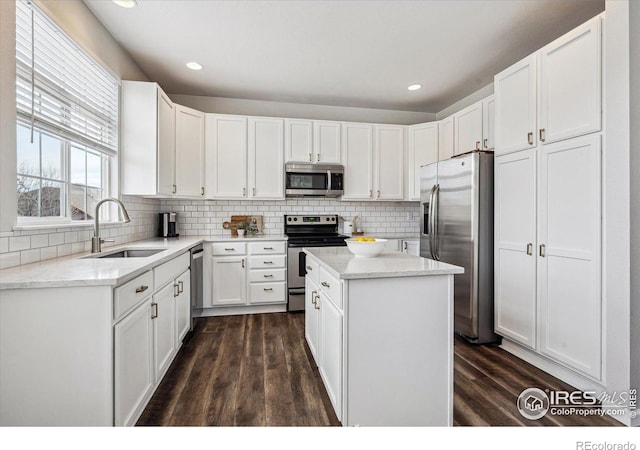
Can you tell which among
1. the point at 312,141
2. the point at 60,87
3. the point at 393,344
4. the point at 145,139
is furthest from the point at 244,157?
the point at 393,344

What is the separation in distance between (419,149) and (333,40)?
2.00m

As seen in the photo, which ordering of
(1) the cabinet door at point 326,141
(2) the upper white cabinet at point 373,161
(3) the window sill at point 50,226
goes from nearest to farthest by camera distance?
1. (3) the window sill at point 50,226
2. (1) the cabinet door at point 326,141
3. (2) the upper white cabinet at point 373,161

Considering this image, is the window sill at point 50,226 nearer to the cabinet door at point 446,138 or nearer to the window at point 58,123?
the window at point 58,123

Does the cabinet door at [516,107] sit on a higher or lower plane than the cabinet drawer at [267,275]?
higher

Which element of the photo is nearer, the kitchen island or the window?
the kitchen island

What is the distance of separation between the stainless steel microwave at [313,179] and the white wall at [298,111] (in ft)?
2.81

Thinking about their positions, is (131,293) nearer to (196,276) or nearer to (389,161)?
(196,276)

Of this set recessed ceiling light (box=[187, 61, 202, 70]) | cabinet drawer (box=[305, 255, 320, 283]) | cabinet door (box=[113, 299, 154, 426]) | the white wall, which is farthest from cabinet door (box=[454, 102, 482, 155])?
cabinet door (box=[113, 299, 154, 426])

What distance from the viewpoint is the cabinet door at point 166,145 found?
3.10 m

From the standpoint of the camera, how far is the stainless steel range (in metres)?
3.84

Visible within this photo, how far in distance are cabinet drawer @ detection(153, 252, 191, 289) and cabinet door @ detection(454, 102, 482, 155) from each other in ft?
10.5

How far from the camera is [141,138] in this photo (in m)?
3.00

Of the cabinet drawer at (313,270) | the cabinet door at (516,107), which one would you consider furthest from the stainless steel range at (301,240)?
the cabinet door at (516,107)

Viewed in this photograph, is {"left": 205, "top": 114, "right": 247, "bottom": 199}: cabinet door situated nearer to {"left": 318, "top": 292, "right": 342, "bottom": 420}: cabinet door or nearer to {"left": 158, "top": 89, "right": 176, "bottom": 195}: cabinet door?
{"left": 158, "top": 89, "right": 176, "bottom": 195}: cabinet door
